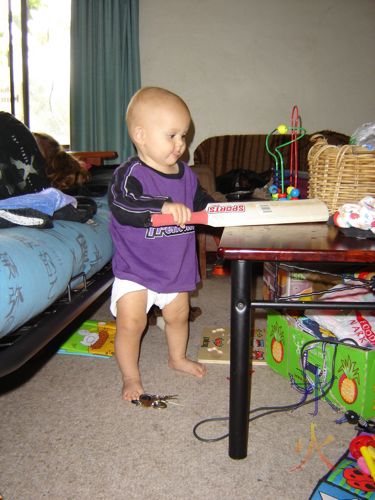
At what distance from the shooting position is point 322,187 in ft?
3.32

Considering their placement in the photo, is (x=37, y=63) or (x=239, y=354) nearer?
(x=239, y=354)

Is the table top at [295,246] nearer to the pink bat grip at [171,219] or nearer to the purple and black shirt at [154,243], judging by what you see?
the pink bat grip at [171,219]

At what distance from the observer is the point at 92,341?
151 cm

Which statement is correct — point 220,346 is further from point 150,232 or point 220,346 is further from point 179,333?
point 150,232

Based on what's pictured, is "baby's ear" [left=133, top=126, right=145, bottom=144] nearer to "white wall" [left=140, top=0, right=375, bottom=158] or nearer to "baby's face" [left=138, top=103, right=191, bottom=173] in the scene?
"baby's face" [left=138, top=103, right=191, bottom=173]

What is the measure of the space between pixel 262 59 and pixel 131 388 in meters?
2.81

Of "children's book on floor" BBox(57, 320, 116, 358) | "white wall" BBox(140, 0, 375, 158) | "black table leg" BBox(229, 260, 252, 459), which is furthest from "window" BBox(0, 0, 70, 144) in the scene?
"black table leg" BBox(229, 260, 252, 459)

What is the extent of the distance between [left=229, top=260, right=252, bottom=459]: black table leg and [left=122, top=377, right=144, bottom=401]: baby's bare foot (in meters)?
0.35

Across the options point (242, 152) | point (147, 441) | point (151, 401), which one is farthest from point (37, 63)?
point (147, 441)

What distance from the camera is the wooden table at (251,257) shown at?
698 mm

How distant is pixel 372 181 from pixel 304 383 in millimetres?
588

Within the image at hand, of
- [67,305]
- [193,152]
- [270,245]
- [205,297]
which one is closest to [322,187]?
[270,245]

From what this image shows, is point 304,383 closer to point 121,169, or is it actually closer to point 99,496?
point 99,496

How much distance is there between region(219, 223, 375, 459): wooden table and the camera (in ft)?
2.29
